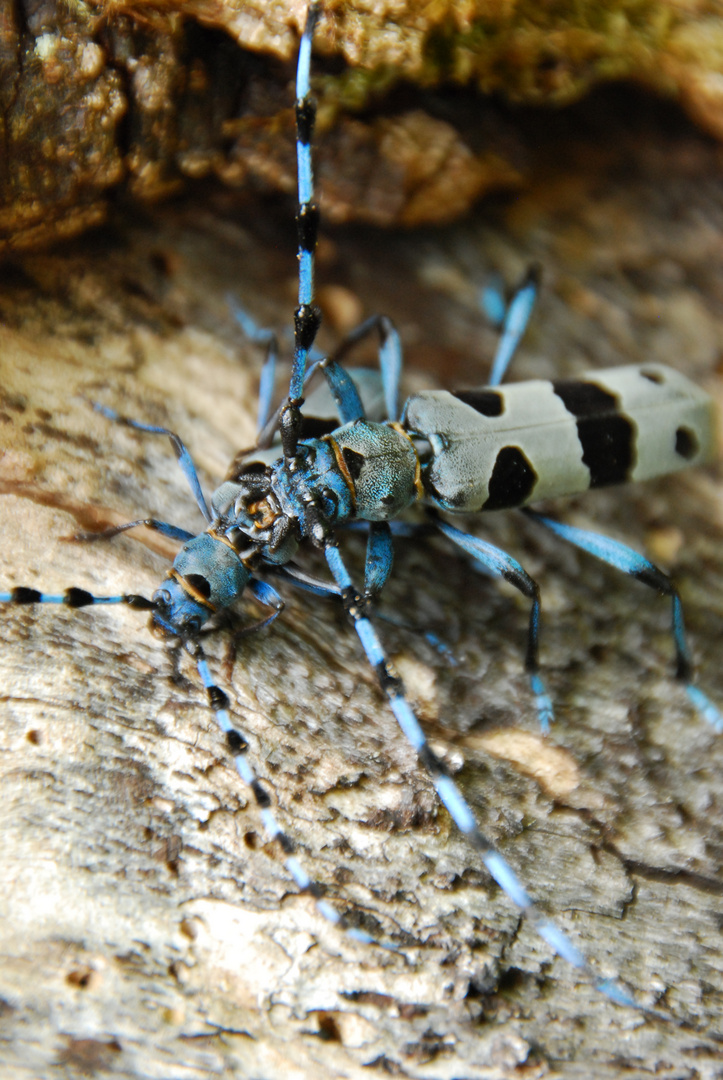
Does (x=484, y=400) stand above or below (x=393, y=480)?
above

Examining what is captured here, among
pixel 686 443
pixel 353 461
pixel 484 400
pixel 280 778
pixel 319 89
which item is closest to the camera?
pixel 280 778

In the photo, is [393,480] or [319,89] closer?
[393,480]

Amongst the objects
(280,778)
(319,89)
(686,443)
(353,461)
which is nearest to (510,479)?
(353,461)

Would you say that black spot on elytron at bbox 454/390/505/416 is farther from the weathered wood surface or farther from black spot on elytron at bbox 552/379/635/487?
the weathered wood surface

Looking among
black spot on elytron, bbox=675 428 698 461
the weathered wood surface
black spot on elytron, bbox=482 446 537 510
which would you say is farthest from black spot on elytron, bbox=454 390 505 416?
black spot on elytron, bbox=675 428 698 461

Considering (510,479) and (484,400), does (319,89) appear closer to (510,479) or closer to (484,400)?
(484,400)

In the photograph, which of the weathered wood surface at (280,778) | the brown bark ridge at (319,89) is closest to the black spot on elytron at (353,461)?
the weathered wood surface at (280,778)

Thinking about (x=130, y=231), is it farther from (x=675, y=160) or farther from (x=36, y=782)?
(x=675, y=160)
